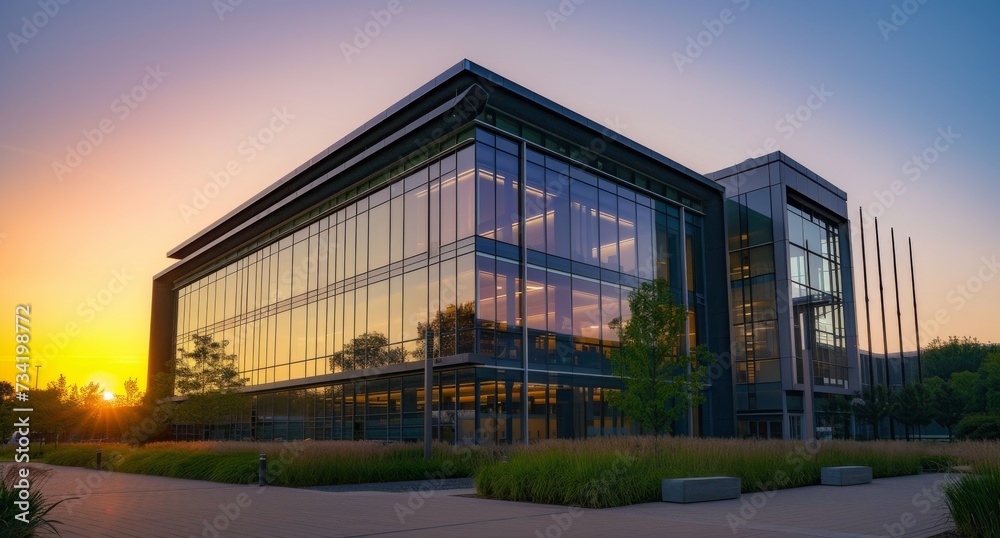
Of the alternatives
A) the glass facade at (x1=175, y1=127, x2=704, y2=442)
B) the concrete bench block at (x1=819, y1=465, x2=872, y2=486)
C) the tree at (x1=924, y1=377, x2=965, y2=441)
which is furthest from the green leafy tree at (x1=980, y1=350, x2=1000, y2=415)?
the concrete bench block at (x1=819, y1=465, x2=872, y2=486)

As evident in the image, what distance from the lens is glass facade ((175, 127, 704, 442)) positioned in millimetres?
29547

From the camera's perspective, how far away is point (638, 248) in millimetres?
37438

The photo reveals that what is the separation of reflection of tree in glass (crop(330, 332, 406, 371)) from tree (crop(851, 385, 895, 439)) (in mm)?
→ 26996

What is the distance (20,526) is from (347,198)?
3032 cm

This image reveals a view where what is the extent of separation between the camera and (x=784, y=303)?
39.7m

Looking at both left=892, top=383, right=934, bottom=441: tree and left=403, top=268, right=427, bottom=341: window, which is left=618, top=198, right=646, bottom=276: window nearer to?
left=403, top=268, right=427, bottom=341: window

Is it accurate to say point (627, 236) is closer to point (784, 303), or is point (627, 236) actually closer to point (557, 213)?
point (557, 213)

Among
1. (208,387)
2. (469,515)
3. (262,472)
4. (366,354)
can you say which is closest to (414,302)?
(366,354)

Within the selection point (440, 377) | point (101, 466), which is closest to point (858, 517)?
point (440, 377)

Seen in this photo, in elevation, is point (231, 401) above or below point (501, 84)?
below

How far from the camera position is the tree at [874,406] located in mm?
42656

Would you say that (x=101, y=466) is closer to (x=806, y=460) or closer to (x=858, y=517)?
(x=806, y=460)

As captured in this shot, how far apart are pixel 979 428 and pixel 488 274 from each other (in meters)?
24.9

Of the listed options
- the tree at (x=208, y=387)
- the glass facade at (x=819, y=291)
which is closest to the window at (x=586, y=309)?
the glass facade at (x=819, y=291)
